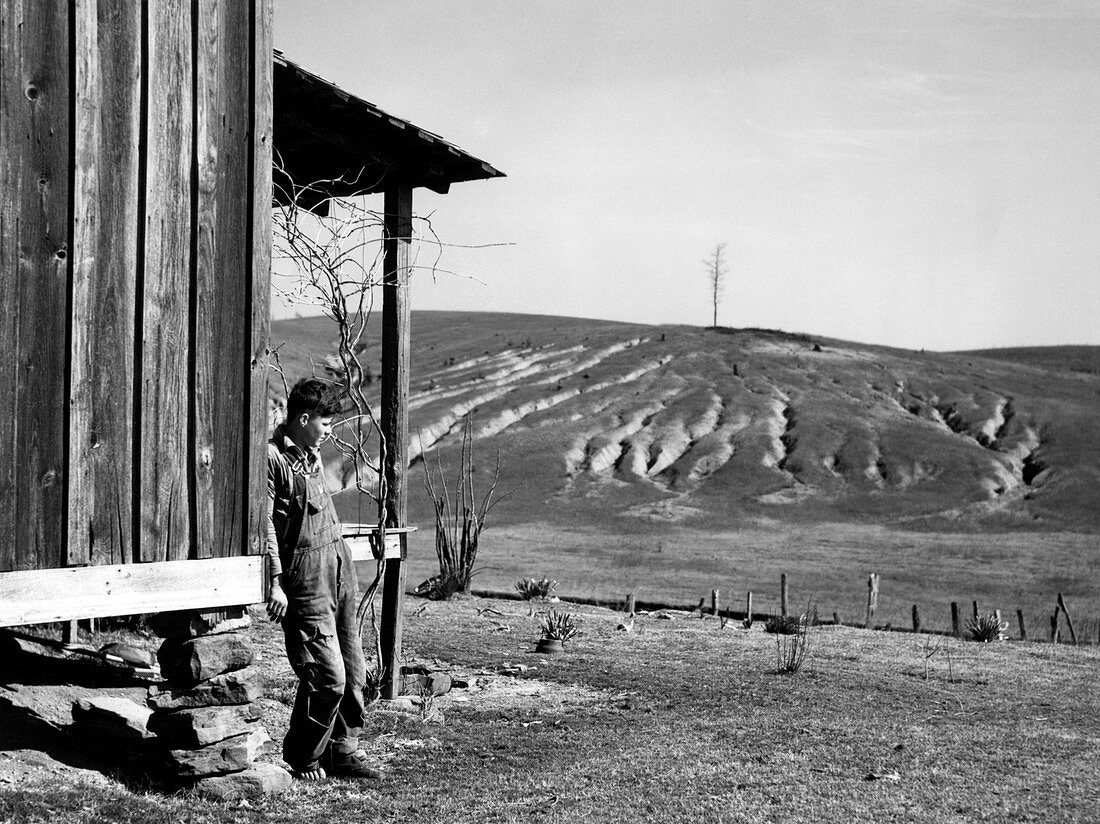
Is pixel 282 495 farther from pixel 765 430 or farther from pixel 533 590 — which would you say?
pixel 765 430

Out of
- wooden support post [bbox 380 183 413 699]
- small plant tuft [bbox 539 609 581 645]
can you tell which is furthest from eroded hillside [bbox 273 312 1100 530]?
wooden support post [bbox 380 183 413 699]

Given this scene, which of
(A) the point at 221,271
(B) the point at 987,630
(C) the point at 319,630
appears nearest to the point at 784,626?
(B) the point at 987,630

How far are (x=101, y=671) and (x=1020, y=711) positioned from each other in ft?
23.4

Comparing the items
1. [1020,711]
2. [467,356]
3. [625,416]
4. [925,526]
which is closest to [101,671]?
[1020,711]

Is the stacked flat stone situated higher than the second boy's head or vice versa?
the second boy's head

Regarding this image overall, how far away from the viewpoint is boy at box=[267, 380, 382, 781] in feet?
18.6

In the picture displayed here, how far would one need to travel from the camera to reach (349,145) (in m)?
8.07

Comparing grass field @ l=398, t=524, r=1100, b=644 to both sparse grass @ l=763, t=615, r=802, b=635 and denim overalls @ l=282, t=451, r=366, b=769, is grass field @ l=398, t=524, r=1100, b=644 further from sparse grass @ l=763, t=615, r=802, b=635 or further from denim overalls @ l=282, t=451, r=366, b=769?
denim overalls @ l=282, t=451, r=366, b=769

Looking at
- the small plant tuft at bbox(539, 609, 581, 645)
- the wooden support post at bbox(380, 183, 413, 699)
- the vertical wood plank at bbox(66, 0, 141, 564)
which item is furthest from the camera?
the small plant tuft at bbox(539, 609, 581, 645)

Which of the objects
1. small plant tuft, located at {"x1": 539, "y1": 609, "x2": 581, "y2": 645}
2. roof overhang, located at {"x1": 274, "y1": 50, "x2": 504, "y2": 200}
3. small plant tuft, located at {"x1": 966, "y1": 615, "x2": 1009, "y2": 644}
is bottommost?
small plant tuft, located at {"x1": 966, "y1": 615, "x2": 1009, "y2": 644}

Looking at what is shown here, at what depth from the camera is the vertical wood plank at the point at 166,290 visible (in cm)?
514

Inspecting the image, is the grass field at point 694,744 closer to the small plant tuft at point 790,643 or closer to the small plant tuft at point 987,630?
the small plant tuft at point 790,643

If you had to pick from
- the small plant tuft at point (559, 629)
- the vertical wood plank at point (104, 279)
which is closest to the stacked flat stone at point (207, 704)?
the vertical wood plank at point (104, 279)

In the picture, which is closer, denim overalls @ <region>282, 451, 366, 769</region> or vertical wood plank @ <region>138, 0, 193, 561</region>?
vertical wood plank @ <region>138, 0, 193, 561</region>
